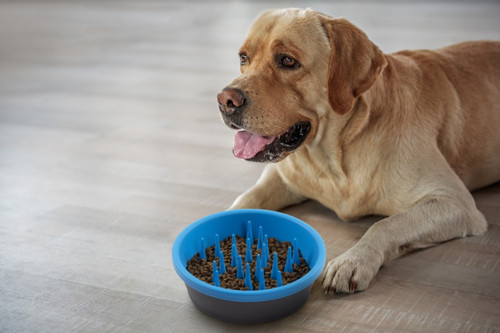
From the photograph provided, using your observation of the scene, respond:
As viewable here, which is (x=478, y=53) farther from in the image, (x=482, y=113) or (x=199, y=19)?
(x=199, y=19)

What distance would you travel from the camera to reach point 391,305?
1844 millimetres

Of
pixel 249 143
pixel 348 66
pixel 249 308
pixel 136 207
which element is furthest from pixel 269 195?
pixel 249 308

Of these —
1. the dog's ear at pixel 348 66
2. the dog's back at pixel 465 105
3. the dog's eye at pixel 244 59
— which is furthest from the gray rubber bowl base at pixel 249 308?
the dog's back at pixel 465 105

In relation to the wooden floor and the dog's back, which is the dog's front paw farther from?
the dog's back

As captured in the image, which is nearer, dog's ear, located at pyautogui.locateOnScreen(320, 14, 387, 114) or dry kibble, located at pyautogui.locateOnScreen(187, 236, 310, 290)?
dry kibble, located at pyautogui.locateOnScreen(187, 236, 310, 290)

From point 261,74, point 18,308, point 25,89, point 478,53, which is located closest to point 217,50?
point 25,89

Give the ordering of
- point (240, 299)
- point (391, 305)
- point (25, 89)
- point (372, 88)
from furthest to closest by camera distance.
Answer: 1. point (25, 89)
2. point (372, 88)
3. point (391, 305)
4. point (240, 299)

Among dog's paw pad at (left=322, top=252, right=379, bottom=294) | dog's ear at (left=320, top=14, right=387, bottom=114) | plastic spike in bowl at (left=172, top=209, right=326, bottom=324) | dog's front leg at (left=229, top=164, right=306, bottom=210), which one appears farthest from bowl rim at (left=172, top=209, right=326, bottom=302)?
dog's front leg at (left=229, top=164, right=306, bottom=210)

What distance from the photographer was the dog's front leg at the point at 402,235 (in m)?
1.91

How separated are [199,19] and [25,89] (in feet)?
11.9

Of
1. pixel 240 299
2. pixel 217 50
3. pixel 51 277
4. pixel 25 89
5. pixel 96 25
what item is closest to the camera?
pixel 240 299

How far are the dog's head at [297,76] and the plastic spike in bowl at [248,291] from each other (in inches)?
10.3

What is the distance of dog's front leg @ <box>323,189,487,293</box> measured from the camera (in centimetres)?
191

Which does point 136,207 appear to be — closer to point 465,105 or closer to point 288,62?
point 288,62
